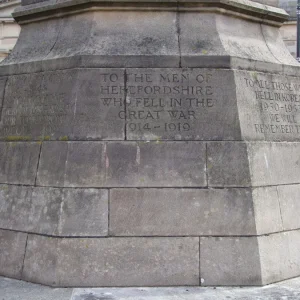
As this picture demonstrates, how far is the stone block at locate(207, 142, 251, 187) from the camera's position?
21.4 ft

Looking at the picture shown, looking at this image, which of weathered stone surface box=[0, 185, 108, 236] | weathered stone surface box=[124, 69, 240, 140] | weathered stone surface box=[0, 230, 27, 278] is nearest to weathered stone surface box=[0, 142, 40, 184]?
weathered stone surface box=[0, 185, 108, 236]

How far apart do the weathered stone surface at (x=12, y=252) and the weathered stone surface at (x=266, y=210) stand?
2.88 metres

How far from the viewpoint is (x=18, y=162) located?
6.99 meters

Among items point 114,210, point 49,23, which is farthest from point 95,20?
point 114,210

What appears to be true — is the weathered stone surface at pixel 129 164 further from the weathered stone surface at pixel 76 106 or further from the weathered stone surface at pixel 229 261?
the weathered stone surface at pixel 229 261

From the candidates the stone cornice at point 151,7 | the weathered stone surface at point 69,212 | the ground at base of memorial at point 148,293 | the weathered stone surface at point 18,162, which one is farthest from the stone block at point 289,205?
the weathered stone surface at point 18,162

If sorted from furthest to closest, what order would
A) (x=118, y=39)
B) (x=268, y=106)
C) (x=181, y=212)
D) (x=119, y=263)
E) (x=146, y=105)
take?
(x=268, y=106), (x=118, y=39), (x=146, y=105), (x=181, y=212), (x=119, y=263)

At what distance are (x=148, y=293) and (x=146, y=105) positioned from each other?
7.42ft

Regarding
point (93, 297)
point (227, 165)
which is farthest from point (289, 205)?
point (93, 297)

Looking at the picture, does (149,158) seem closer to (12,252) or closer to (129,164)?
(129,164)

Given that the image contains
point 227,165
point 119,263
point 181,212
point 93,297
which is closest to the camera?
point 93,297

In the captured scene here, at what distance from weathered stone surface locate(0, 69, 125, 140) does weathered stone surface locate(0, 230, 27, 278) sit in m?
1.28

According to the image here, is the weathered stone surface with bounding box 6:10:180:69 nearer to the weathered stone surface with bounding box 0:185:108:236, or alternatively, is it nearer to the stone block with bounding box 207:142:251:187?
the stone block with bounding box 207:142:251:187

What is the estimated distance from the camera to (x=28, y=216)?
667cm
